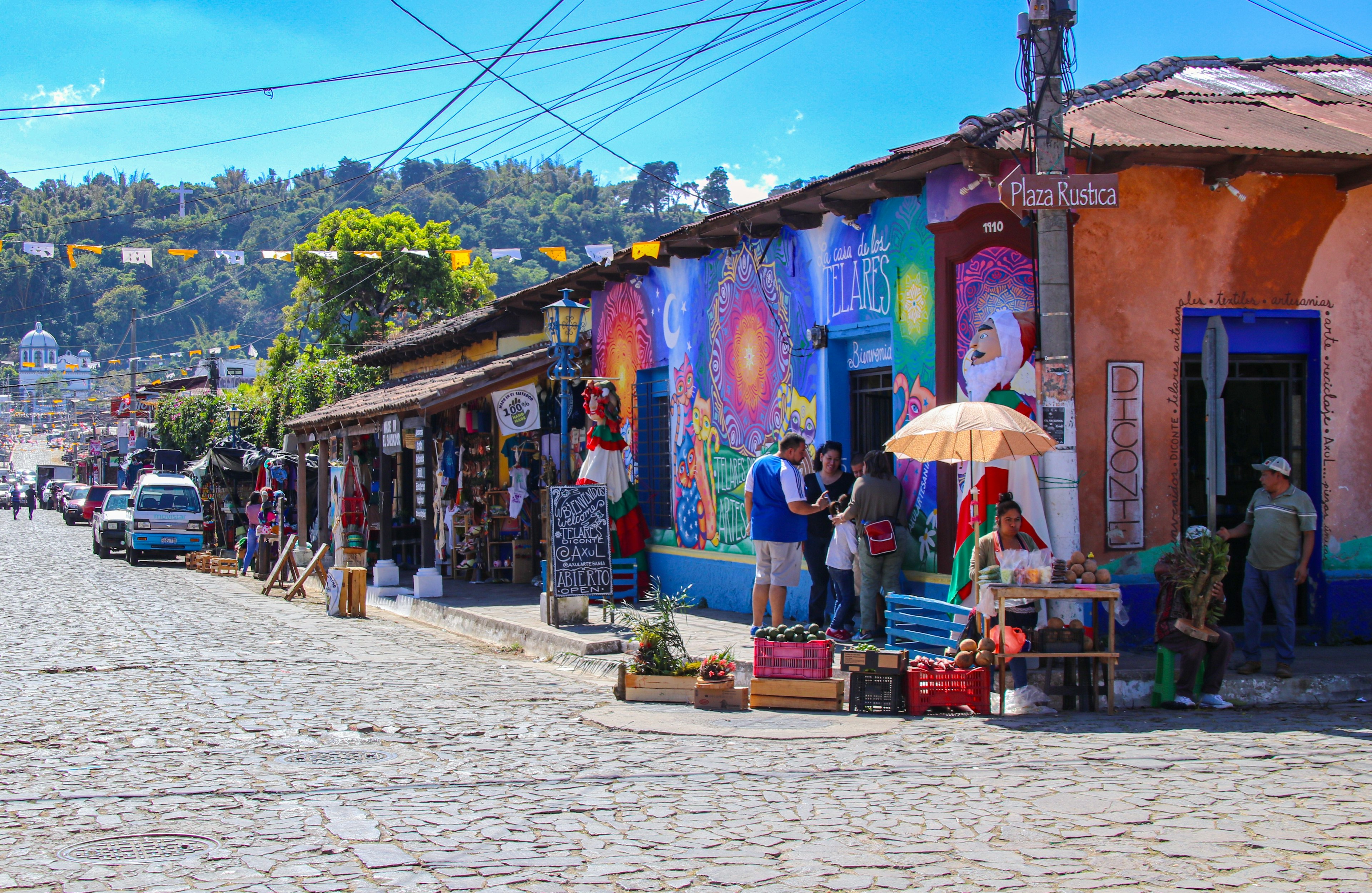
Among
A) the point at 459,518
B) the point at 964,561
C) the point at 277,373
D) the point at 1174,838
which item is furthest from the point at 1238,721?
the point at 277,373

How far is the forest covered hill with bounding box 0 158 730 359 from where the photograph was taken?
216 ft

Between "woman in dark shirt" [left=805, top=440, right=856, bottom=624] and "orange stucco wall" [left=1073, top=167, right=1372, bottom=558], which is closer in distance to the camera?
A: "orange stucco wall" [left=1073, top=167, right=1372, bottom=558]

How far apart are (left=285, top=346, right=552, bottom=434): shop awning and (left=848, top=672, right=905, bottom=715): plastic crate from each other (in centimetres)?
1022

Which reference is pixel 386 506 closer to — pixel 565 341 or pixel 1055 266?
pixel 565 341

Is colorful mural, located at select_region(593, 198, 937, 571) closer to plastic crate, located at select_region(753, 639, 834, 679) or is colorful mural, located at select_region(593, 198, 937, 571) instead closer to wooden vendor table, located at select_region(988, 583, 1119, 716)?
wooden vendor table, located at select_region(988, 583, 1119, 716)

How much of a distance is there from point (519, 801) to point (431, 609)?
1072 centimetres

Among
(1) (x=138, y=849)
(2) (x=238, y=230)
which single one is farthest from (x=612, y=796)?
(2) (x=238, y=230)

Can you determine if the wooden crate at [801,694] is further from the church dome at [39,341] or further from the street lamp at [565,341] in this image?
the church dome at [39,341]

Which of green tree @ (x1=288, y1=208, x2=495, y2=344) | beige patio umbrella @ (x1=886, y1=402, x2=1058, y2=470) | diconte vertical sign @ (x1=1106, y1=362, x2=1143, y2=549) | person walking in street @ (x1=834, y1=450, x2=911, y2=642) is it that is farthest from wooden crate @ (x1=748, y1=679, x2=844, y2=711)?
green tree @ (x1=288, y1=208, x2=495, y2=344)

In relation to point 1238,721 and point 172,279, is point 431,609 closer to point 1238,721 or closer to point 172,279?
point 1238,721

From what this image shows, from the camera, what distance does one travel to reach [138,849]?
5027mm

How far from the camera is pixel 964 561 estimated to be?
10.1 m

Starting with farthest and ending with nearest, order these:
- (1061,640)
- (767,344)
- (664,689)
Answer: (767,344)
(664,689)
(1061,640)

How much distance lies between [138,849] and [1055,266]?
24.7 ft
